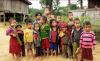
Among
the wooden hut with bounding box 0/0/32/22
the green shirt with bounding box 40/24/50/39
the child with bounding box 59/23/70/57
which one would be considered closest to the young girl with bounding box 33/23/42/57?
the green shirt with bounding box 40/24/50/39

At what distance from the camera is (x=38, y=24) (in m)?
9.96

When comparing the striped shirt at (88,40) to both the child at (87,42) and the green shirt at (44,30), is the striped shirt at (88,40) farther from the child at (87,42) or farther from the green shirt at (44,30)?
the green shirt at (44,30)

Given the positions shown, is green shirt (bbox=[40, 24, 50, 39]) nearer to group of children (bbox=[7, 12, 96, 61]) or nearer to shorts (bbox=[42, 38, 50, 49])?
group of children (bbox=[7, 12, 96, 61])

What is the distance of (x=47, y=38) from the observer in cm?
1016

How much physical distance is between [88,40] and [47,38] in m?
2.37

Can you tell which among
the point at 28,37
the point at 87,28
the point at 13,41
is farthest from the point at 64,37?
the point at 87,28

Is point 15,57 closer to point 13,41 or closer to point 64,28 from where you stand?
point 13,41

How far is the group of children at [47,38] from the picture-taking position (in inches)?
368

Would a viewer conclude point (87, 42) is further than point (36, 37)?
No

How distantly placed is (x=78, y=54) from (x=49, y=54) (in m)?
1.77

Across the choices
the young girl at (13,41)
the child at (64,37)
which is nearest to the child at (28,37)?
the young girl at (13,41)

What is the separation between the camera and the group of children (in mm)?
9359

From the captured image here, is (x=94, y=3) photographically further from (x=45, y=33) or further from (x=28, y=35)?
(x=28, y=35)

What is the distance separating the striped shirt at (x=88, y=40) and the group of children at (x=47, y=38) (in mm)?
1085
